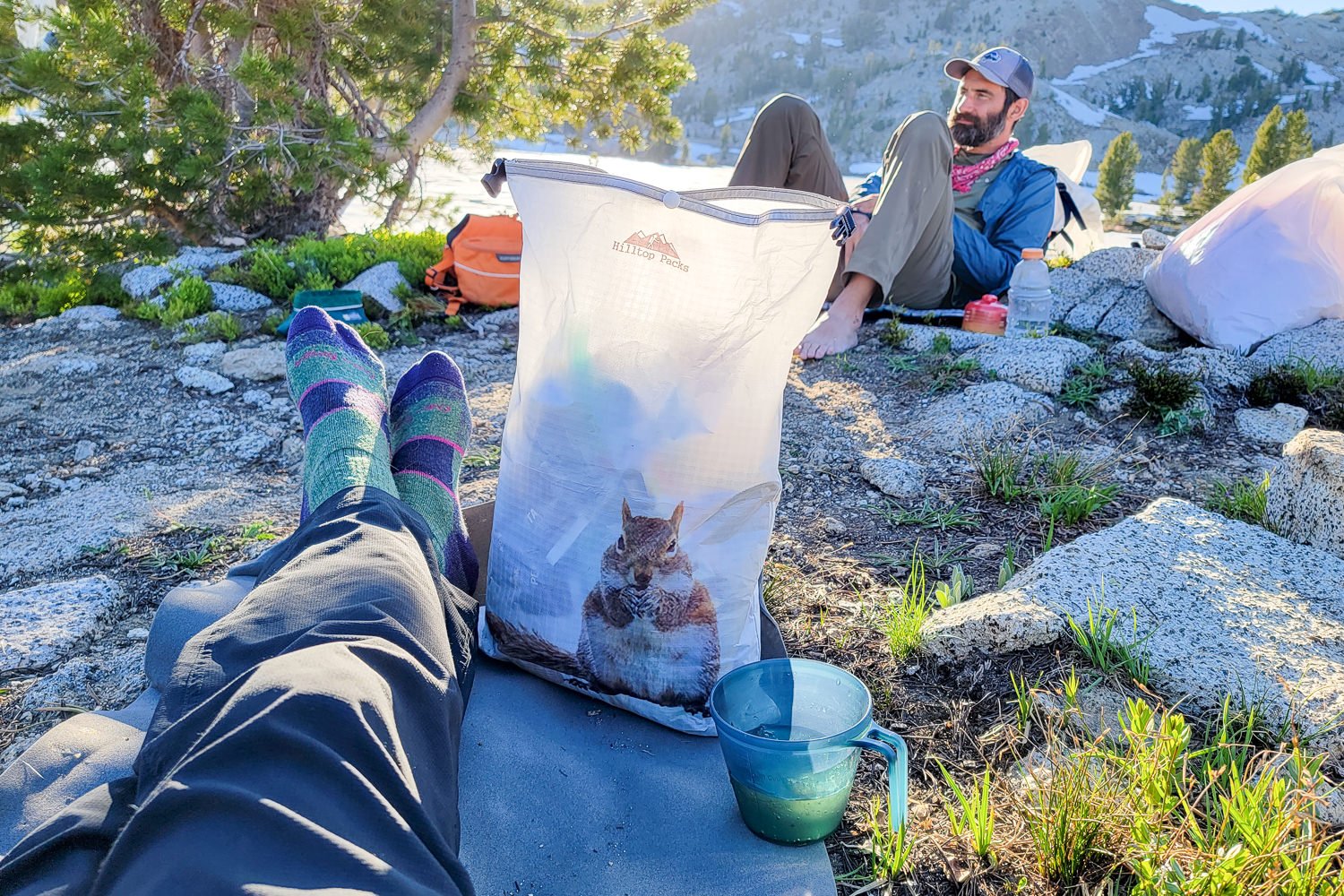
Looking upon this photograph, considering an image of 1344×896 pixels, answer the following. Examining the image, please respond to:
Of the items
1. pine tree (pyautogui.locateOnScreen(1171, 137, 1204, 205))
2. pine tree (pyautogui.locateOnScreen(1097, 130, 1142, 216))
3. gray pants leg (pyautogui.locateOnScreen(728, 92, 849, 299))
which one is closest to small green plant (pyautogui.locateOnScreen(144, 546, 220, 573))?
gray pants leg (pyautogui.locateOnScreen(728, 92, 849, 299))

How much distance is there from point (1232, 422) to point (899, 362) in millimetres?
966

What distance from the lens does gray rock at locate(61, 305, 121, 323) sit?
3918 mm

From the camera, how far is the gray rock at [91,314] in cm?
392

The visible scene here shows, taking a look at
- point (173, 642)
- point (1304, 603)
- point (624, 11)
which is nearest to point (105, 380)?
point (173, 642)

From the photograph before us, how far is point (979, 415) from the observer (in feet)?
7.76

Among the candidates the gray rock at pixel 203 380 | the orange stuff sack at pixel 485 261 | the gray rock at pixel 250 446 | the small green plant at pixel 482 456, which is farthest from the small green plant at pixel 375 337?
the small green plant at pixel 482 456

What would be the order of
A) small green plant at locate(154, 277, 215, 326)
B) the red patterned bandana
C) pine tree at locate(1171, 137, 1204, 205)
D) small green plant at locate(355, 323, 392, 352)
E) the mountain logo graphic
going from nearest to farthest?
the mountain logo graphic < small green plant at locate(355, 323, 392, 352) < the red patterned bandana < small green plant at locate(154, 277, 215, 326) < pine tree at locate(1171, 137, 1204, 205)

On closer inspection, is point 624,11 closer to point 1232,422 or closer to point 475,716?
point 1232,422

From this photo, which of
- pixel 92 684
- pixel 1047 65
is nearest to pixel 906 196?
pixel 92 684

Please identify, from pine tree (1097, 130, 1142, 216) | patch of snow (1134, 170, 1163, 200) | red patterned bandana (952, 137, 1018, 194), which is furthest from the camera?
patch of snow (1134, 170, 1163, 200)

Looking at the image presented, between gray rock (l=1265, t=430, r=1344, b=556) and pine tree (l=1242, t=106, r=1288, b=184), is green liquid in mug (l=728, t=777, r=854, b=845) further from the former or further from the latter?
pine tree (l=1242, t=106, r=1288, b=184)

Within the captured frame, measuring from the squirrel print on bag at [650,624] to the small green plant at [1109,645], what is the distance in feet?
1.86

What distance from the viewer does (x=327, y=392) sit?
1.64 metres

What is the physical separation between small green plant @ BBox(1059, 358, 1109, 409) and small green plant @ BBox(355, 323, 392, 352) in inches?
98.8
